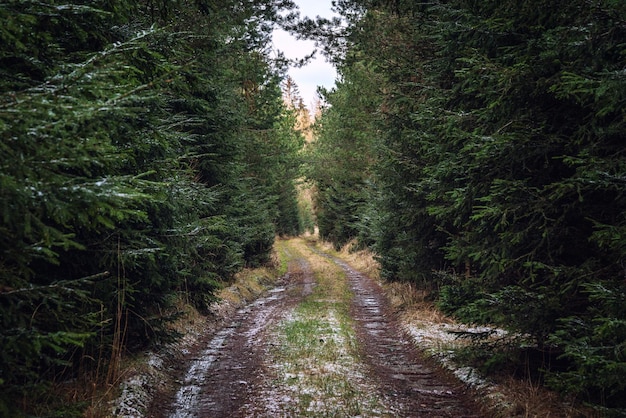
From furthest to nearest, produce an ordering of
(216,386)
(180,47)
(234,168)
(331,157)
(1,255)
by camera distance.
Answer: (331,157) < (234,168) < (216,386) < (180,47) < (1,255)

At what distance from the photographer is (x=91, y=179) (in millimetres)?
3000

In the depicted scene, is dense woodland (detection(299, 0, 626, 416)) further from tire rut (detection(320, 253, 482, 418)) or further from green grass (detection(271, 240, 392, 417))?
green grass (detection(271, 240, 392, 417))

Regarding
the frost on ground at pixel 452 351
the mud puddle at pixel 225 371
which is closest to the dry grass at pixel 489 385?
the frost on ground at pixel 452 351

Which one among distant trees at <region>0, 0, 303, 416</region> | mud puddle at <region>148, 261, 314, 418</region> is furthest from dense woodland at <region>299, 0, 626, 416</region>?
distant trees at <region>0, 0, 303, 416</region>

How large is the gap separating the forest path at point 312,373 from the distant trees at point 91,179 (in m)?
1.33

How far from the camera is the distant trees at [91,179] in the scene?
252cm

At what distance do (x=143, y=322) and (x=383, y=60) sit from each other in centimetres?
853

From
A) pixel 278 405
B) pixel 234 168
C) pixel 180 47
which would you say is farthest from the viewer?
pixel 234 168

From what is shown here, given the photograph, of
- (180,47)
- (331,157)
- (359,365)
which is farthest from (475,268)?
(331,157)

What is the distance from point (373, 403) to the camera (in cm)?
559

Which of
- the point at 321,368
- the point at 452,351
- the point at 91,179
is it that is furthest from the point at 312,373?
the point at 91,179

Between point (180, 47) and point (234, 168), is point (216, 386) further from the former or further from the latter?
point (234, 168)

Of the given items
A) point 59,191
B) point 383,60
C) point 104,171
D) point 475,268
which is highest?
point 383,60

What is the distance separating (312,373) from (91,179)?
5032 mm
